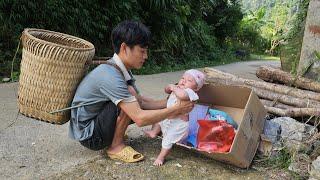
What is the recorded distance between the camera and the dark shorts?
305 centimetres

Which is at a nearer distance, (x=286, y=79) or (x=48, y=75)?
(x=48, y=75)

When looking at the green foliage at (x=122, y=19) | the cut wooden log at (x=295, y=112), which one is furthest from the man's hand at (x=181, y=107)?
the green foliage at (x=122, y=19)

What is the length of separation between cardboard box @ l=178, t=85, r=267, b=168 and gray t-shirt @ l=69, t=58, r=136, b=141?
706mm

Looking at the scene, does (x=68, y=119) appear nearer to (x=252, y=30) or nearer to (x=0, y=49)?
(x=0, y=49)

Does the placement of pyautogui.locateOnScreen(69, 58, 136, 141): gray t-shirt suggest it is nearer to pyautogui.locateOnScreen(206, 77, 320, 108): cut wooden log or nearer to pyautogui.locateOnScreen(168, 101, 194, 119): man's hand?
pyautogui.locateOnScreen(168, 101, 194, 119): man's hand

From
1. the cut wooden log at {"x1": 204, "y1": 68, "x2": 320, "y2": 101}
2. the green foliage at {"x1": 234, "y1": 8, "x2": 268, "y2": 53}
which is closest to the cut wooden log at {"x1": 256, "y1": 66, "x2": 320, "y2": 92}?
the cut wooden log at {"x1": 204, "y1": 68, "x2": 320, "y2": 101}

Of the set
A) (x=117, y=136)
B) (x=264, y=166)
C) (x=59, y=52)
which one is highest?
(x=59, y=52)

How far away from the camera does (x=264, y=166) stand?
3.35 metres

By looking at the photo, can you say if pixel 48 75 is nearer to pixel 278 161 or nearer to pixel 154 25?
pixel 278 161

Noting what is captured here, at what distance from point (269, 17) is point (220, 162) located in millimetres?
21399

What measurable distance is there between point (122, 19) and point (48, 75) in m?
5.78

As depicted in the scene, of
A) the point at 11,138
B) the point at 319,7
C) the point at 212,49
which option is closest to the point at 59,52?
the point at 11,138

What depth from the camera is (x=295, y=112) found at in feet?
13.3

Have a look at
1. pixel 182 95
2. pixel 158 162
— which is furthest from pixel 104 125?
pixel 182 95
